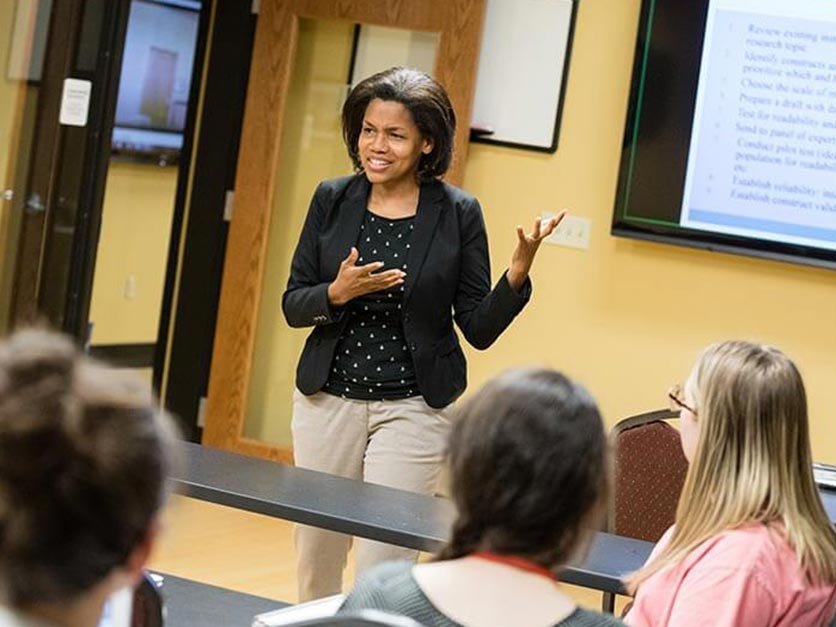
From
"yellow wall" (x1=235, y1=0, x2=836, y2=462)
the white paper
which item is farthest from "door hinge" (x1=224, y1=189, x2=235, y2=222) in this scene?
the white paper

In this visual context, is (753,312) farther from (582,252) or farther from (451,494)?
(451,494)

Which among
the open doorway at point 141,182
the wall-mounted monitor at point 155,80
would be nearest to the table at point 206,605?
the open doorway at point 141,182

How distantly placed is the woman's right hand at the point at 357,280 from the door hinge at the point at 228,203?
2.85 meters

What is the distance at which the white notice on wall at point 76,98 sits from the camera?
208 inches

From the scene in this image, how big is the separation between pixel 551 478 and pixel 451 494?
0.36 ft

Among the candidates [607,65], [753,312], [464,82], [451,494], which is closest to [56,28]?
[464,82]

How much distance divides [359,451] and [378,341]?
0.22 meters

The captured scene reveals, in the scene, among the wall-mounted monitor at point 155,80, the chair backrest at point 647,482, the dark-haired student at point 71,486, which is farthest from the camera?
the wall-mounted monitor at point 155,80

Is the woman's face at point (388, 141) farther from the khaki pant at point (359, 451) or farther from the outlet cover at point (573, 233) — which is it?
the outlet cover at point (573, 233)

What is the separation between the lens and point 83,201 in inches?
210

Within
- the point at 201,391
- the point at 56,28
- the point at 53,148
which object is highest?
the point at 56,28

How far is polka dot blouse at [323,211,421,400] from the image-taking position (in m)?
3.07

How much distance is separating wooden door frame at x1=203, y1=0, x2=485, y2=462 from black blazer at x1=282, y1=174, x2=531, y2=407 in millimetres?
2195

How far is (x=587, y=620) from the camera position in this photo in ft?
4.98
